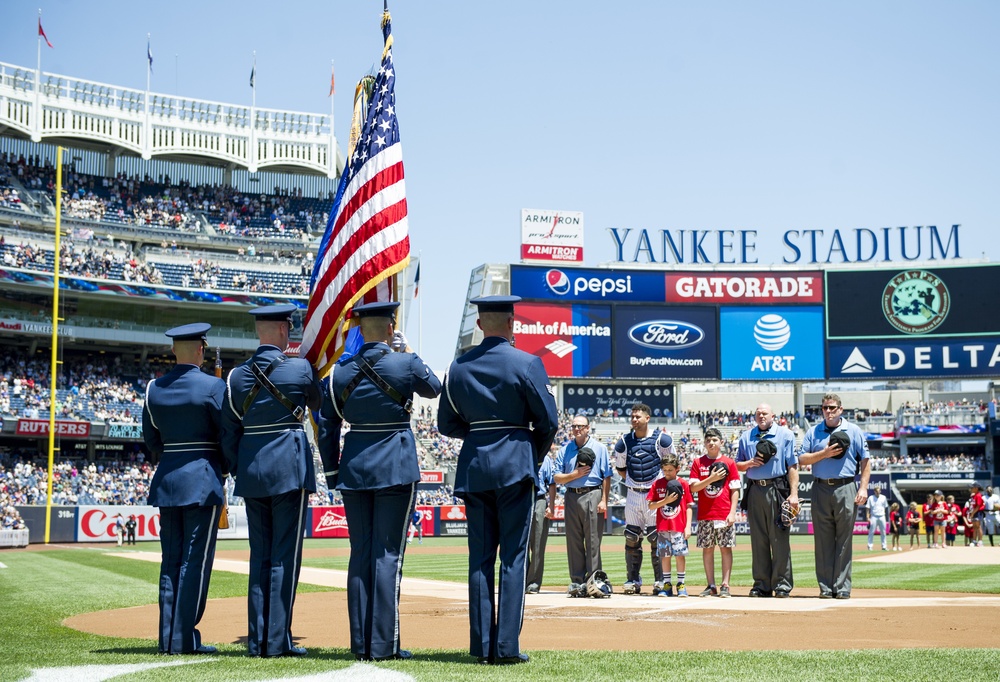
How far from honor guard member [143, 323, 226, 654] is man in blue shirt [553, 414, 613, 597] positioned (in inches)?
222

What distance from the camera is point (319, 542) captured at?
127 ft

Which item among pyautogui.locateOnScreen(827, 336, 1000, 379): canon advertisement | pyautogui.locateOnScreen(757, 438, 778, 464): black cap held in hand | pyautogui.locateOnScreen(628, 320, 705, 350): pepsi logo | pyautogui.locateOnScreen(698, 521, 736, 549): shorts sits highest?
pyautogui.locateOnScreen(628, 320, 705, 350): pepsi logo

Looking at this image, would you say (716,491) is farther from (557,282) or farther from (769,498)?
(557,282)

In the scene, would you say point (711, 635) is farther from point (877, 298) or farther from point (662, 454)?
point (877, 298)

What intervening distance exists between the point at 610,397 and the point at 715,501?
1697 inches

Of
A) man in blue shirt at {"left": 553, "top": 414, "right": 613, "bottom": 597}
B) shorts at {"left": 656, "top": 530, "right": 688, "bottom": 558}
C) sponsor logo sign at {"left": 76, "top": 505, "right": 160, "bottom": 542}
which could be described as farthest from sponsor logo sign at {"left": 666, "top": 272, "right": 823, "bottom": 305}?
man in blue shirt at {"left": 553, "top": 414, "right": 613, "bottom": 597}

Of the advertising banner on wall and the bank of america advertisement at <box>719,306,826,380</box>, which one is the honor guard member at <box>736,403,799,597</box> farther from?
the bank of america advertisement at <box>719,306,826,380</box>

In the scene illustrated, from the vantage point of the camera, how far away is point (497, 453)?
731 cm

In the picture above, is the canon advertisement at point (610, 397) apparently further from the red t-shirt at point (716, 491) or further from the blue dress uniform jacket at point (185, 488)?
the blue dress uniform jacket at point (185, 488)

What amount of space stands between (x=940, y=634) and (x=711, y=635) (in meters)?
1.77

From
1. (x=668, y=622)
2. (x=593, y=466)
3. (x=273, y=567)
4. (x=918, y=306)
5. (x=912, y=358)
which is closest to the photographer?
(x=273, y=567)

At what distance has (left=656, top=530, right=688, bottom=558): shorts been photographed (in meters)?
13.2

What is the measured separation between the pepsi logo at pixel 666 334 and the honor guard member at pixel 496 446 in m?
47.3

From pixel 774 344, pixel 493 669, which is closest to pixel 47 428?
pixel 774 344
